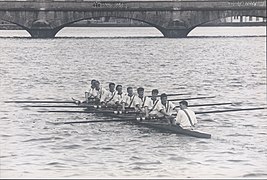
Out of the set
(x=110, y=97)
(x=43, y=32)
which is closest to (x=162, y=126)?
(x=110, y=97)

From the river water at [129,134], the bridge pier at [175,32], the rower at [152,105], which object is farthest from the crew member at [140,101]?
the bridge pier at [175,32]

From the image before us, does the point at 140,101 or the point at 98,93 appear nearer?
the point at 140,101

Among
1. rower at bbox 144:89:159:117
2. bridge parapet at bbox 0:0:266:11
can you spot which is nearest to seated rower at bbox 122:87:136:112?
rower at bbox 144:89:159:117

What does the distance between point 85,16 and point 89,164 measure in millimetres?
62542

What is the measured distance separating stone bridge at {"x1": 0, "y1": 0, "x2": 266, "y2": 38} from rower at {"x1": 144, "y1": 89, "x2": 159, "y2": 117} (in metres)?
57.3

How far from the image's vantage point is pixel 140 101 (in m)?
22.7

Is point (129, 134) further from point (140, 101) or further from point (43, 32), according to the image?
point (43, 32)

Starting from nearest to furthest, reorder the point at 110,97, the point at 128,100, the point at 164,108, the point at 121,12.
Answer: the point at 164,108 → the point at 128,100 → the point at 110,97 → the point at 121,12

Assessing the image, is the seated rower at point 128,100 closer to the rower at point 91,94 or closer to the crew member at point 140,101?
the crew member at point 140,101

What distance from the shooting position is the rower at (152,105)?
2162cm

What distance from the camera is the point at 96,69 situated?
4691cm

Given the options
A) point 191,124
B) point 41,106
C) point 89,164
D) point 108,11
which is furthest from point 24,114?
point 108,11

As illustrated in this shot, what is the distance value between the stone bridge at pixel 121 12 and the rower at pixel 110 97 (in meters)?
54.2

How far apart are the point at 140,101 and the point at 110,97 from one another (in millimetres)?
2093
